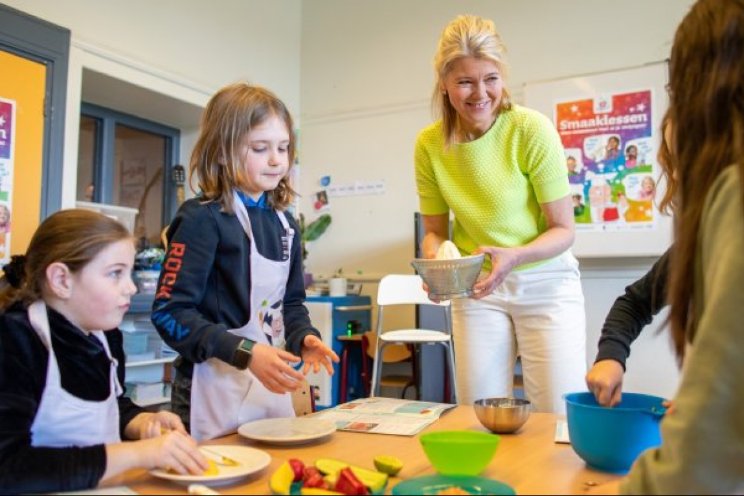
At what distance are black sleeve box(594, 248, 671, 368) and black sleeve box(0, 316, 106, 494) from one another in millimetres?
845

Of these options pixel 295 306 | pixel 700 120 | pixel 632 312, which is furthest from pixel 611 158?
pixel 700 120

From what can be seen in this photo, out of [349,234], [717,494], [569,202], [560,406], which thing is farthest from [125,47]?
[717,494]

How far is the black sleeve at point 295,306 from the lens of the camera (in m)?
1.39

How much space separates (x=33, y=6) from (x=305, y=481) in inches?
111

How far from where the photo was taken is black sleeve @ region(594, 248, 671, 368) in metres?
1.16

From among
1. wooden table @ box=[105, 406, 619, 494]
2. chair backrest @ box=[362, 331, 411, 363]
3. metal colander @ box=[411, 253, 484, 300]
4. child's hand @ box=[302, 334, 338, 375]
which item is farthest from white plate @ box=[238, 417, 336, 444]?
chair backrest @ box=[362, 331, 411, 363]

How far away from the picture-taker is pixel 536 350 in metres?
1.52

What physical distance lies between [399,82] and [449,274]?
319cm

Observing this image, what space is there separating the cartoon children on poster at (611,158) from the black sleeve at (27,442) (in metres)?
3.11

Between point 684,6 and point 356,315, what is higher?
point 684,6

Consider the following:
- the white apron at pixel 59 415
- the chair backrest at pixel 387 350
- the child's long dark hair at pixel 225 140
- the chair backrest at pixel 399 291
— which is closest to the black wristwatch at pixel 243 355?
the white apron at pixel 59 415

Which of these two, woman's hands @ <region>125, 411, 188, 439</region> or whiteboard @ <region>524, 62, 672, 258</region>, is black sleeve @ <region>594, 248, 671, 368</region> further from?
whiteboard @ <region>524, 62, 672, 258</region>

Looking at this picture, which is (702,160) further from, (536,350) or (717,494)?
(536,350)

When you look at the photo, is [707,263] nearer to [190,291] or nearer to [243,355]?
[243,355]
